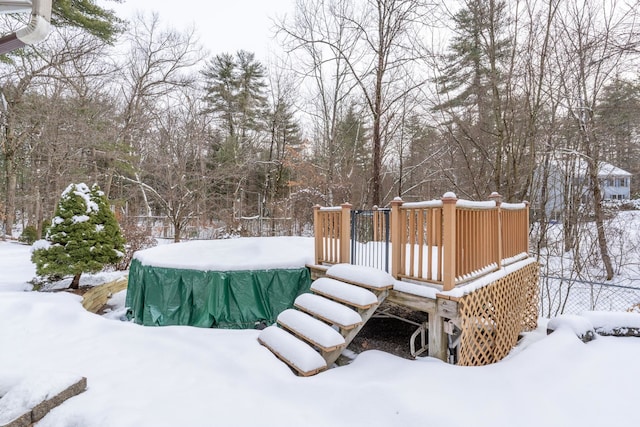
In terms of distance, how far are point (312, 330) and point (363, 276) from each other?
89cm

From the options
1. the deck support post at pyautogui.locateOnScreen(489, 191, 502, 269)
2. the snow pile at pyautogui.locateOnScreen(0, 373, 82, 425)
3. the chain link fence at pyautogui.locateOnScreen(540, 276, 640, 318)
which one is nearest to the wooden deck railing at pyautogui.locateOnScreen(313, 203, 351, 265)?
the deck support post at pyautogui.locateOnScreen(489, 191, 502, 269)

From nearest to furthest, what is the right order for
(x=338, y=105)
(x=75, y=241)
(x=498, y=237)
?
(x=498, y=237)
(x=75, y=241)
(x=338, y=105)

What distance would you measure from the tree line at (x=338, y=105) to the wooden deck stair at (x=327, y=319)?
390 centimetres

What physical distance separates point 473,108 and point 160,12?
15114mm

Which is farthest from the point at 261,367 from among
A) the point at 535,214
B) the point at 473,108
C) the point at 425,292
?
the point at 535,214

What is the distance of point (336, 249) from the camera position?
4.54 metres

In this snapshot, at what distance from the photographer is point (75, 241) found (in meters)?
6.23

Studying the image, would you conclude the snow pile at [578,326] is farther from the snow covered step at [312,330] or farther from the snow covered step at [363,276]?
the snow covered step at [312,330]

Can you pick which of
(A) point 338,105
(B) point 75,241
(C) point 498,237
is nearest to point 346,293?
(C) point 498,237

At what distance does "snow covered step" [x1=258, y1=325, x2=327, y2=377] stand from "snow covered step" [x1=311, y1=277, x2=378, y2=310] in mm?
649

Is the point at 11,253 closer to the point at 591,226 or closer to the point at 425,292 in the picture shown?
the point at 425,292

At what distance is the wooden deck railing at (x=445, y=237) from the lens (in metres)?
3.22

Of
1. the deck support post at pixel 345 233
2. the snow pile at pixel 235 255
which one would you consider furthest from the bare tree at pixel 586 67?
the snow pile at pixel 235 255

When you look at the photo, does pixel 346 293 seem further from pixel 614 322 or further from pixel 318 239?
pixel 614 322
